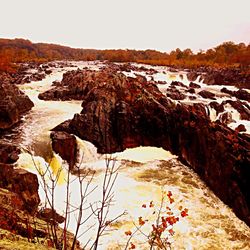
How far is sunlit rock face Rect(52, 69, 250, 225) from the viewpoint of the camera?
14.1 meters

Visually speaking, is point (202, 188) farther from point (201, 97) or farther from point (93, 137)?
point (201, 97)

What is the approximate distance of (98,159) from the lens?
17438 millimetres

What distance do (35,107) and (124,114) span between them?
935cm

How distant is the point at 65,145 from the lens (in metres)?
16.6

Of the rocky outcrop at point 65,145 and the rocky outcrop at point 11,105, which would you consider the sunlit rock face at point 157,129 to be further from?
the rocky outcrop at point 11,105

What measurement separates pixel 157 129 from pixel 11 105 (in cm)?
990

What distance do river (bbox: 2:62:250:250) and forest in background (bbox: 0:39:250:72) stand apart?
1219 inches

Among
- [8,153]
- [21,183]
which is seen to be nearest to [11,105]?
[8,153]

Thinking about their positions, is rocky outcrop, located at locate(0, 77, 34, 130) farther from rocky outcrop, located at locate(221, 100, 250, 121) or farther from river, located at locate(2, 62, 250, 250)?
rocky outcrop, located at locate(221, 100, 250, 121)

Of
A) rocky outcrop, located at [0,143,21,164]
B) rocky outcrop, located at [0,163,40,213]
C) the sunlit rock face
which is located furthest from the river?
rocky outcrop, located at [0,163,40,213]

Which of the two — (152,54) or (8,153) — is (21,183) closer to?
(8,153)

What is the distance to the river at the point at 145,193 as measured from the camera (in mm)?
10695

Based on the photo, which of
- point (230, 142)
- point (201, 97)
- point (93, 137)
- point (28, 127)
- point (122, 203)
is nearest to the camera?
point (122, 203)

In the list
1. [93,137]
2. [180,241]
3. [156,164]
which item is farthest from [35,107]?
[180,241]
